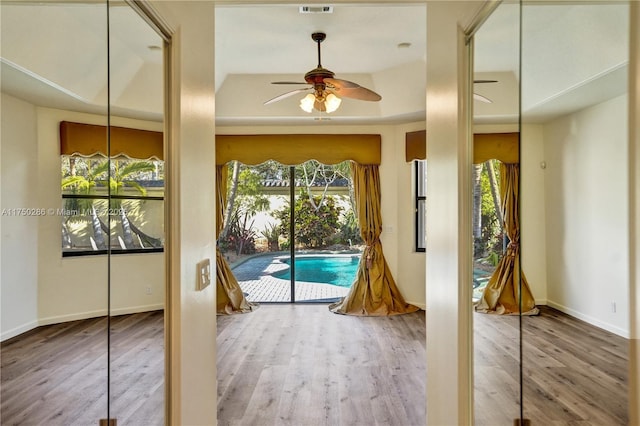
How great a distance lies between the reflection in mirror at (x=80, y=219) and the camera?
0.64 metres

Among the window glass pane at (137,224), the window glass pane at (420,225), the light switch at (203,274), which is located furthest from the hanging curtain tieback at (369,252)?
the window glass pane at (137,224)

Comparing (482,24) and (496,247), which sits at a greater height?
(482,24)

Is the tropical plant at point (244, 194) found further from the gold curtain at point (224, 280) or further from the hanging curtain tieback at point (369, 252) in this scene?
the hanging curtain tieback at point (369, 252)

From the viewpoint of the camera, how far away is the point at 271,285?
559 cm

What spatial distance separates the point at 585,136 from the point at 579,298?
0.33 meters

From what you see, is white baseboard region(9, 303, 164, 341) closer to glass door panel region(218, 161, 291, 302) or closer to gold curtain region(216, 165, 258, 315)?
gold curtain region(216, 165, 258, 315)

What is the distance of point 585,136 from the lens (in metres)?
0.71

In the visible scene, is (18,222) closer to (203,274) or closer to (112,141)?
(112,141)

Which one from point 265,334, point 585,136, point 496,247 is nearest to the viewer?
point 585,136

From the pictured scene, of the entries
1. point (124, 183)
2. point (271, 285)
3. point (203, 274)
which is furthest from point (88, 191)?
point (271, 285)

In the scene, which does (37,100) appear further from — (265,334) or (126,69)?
(265,334)

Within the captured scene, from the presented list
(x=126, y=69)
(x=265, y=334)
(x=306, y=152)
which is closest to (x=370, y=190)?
(x=306, y=152)

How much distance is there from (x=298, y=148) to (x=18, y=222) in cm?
467

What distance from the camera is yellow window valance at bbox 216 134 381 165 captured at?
519 cm
